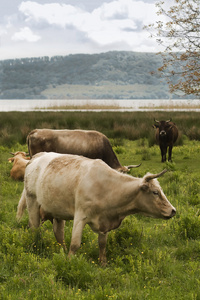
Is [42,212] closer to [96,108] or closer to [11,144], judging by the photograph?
[11,144]

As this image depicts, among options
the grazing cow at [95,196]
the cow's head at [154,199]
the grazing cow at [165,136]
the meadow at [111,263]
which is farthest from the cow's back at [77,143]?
the grazing cow at [165,136]

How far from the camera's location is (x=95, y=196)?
449 cm

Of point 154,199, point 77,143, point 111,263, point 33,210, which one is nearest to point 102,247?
point 111,263

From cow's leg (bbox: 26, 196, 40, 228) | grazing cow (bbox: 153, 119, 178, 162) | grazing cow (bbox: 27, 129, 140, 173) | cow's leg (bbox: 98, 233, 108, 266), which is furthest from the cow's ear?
grazing cow (bbox: 153, 119, 178, 162)

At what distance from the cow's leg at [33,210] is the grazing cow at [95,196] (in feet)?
0.87

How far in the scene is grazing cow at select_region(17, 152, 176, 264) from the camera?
4457 millimetres

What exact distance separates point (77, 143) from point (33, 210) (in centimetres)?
443

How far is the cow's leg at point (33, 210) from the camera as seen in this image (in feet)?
17.2

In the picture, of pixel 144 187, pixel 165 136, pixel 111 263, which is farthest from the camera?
pixel 165 136

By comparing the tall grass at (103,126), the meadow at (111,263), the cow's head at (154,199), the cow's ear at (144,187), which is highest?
the cow's ear at (144,187)

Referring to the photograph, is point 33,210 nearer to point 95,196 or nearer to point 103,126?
point 95,196

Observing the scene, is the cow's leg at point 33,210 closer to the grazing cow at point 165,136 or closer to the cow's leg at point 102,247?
the cow's leg at point 102,247

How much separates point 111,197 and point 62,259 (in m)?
0.90

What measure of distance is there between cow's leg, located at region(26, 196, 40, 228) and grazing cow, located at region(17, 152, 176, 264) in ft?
0.87
